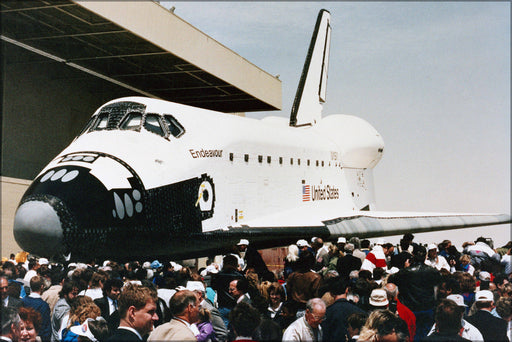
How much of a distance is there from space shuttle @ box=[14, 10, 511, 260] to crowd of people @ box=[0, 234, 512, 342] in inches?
25.2

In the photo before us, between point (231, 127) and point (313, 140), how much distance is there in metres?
3.93

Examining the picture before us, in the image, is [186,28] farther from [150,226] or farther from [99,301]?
[99,301]

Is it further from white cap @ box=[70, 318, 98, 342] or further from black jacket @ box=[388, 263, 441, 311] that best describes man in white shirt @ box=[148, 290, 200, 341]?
black jacket @ box=[388, 263, 441, 311]

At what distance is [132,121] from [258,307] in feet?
16.4

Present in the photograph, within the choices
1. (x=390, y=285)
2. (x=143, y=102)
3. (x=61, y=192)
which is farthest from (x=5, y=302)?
(x=143, y=102)

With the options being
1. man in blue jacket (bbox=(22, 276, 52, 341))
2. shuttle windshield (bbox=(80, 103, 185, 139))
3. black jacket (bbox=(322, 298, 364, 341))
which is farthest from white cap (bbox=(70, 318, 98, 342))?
shuttle windshield (bbox=(80, 103, 185, 139))

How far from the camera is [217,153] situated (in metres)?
9.05

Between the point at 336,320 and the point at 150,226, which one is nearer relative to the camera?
the point at 336,320

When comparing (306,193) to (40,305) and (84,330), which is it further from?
(84,330)

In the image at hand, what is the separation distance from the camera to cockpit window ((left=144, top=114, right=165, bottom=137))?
27.4ft

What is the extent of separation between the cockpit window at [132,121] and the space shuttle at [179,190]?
2 cm

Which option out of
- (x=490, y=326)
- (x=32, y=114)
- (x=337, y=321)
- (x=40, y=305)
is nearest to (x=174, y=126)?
(x=40, y=305)

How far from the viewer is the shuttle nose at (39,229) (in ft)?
19.7

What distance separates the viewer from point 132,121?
27.6ft
